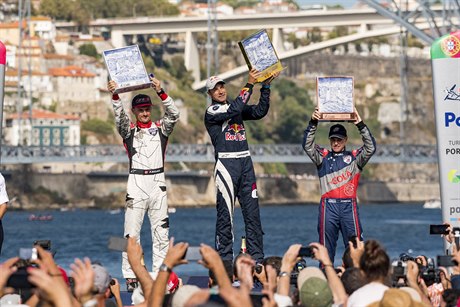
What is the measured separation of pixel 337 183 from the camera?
52.0 ft

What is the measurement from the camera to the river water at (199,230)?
230 ft

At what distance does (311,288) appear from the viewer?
10.0 metres

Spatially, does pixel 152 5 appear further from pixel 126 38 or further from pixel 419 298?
pixel 419 298

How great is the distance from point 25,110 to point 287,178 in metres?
26.1

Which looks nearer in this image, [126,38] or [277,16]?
[277,16]

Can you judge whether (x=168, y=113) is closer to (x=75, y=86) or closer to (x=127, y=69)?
(x=127, y=69)

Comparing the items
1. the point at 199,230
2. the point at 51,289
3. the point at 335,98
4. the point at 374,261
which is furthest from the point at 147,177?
the point at 199,230

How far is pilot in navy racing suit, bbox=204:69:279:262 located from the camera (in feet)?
50.2

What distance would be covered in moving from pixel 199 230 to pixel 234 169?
83.5 metres

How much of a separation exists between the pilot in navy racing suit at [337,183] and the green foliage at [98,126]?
14219 cm

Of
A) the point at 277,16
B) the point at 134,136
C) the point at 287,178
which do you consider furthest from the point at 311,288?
the point at 287,178

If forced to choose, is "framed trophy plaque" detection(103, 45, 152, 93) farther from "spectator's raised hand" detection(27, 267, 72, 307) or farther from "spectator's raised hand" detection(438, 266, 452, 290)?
"spectator's raised hand" detection(27, 267, 72, 307)

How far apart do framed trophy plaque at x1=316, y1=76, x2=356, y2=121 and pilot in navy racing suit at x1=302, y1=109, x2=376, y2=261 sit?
15cm

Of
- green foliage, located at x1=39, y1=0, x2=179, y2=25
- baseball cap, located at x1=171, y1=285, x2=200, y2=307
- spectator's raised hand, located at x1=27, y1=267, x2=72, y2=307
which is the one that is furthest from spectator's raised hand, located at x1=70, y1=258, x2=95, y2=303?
green foliage, located at x1=39, y1=0, x2=179, y2=25
